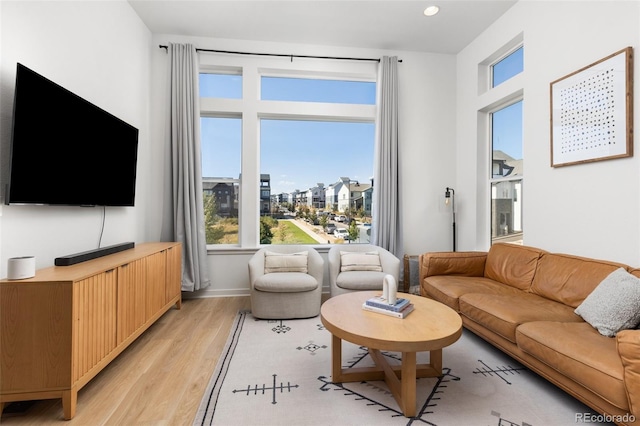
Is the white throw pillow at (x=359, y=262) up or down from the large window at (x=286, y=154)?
down

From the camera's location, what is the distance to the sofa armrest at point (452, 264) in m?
3.16

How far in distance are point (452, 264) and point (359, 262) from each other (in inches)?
39.1

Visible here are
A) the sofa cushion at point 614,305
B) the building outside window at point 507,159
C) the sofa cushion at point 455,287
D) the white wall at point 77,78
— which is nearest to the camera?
the sofa cushion at point 614,305

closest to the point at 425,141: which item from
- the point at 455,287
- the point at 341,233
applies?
the point at 341,233

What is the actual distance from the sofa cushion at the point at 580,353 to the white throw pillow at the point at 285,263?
6.98 feet

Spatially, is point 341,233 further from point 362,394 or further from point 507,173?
point 362,394

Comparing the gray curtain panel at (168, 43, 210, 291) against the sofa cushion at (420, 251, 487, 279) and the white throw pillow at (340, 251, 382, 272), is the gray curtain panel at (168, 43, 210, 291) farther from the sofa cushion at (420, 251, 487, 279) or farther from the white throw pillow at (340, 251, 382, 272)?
the sofa cushion at (420, 251, 487, 279)

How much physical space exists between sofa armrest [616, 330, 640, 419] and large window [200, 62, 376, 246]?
10.2ft

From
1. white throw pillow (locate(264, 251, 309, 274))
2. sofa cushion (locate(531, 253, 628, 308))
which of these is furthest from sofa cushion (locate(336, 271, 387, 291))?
sofa cushion (locate(531, 253, 628, 308))

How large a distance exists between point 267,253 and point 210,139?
5.70 ft

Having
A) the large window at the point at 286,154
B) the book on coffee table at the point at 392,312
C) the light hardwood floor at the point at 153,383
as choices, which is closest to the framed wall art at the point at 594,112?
the book on coffee table at the point at 392,312

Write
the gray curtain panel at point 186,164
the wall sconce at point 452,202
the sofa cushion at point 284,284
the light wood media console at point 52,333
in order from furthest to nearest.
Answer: the wall sconce at point 452,202, the gray curtain panel at point 186,164, the sofa cushion at point 284,284, the light wood media console at point 52,333

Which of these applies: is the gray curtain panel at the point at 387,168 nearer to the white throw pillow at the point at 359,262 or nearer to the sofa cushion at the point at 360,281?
the white throw pillow at the point at 359,262

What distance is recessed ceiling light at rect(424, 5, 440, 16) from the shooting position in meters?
3.21
